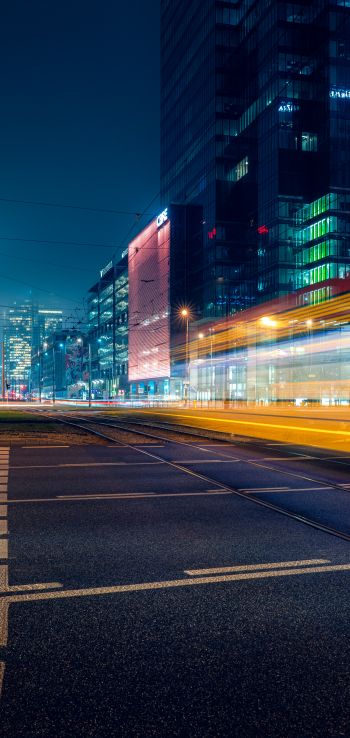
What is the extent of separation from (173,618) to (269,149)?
89.5m

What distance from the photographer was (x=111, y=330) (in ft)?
465

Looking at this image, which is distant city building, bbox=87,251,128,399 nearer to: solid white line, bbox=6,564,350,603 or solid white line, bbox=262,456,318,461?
solid white line, bbox=262,456,318,461

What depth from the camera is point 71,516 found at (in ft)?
25.1

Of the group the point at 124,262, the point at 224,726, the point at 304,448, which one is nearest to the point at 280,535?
the point at 224,726

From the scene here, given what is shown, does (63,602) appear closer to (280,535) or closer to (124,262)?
(280,535)

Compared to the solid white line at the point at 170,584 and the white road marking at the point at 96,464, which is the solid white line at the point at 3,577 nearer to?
the solid white line at the point at 170,584

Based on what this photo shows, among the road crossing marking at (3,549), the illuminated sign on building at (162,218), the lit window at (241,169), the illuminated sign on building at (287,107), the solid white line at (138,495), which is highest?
the illuminated sign on building at (287,107)

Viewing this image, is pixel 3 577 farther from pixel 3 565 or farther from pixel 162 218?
pixel 162 218

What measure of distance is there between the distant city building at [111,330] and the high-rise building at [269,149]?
A: 36558 mm

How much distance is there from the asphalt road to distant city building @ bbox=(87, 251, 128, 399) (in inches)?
4484

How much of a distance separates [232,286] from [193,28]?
48.7 metres

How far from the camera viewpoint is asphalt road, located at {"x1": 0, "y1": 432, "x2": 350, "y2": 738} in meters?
2.88

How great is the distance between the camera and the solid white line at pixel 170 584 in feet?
15.0

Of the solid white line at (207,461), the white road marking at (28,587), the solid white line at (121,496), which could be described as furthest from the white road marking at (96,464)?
the white road marking at (28,587)
